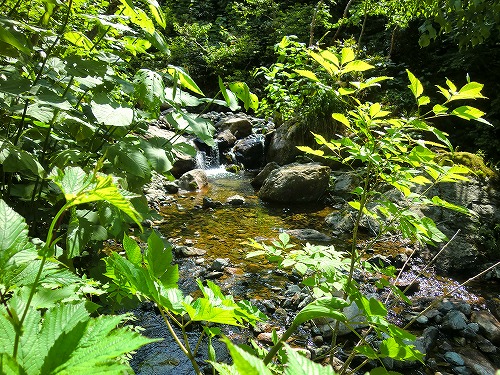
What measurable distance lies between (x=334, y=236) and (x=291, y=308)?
6.06 feet

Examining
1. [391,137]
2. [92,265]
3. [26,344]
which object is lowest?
[92,265]

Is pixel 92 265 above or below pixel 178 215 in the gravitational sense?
above

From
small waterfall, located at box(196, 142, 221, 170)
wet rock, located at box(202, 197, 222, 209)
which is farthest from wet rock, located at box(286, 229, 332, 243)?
small waterfall, located at box(196, 142, 221, 170)

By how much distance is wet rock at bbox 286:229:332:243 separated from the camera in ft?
14.8

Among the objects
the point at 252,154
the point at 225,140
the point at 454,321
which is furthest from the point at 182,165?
the point at 454,321

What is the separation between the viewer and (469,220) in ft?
15.0

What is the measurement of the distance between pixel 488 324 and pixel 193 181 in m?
5.21

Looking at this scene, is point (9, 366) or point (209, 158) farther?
point (209, 158)

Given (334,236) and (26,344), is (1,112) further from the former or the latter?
(334,236)

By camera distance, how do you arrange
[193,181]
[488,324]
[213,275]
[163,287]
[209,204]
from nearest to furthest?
1. [163,287]
2. [488,324]
3. [213,275]
4. [209,204]
5. [193,181]

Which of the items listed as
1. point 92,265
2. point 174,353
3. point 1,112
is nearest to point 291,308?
point 174,353

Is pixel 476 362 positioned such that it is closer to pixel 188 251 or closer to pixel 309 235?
pixel 309 235

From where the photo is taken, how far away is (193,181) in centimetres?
694

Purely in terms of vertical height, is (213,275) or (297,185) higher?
(297,185)
